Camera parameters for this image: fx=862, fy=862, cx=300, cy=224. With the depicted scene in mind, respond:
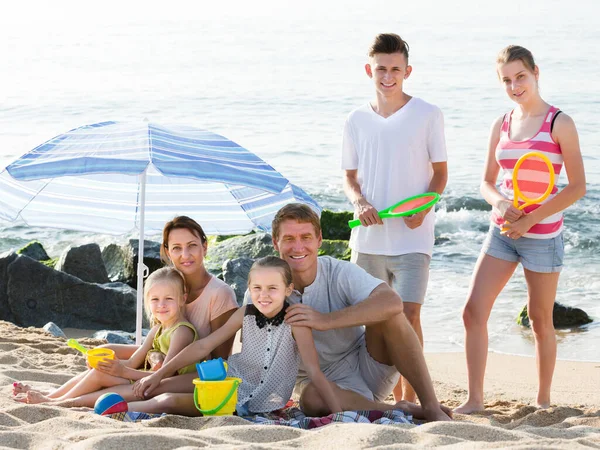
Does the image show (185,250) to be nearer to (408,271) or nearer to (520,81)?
(408,271)

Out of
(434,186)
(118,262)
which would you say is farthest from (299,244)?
(118,262)

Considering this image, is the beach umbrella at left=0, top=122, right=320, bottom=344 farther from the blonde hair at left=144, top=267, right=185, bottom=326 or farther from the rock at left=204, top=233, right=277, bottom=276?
the rock at left=204, top=233, right=277, bottom=276

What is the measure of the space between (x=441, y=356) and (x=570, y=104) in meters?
15.7

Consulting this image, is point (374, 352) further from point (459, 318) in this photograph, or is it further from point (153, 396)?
point (459, 318)

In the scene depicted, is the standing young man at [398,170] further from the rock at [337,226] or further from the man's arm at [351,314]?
the rock at [337,226]

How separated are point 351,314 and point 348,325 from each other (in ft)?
0.20

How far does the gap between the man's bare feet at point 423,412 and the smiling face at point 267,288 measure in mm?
833

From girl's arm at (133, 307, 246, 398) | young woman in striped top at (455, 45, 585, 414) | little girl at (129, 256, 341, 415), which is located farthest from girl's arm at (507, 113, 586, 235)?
Answer: girl's arm at (133, 307, 246, 398)

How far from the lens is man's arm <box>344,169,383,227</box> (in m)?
4.70

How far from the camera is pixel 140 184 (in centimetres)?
517

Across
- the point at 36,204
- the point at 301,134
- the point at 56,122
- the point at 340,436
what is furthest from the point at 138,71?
the point at 340,436

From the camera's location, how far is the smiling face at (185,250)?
15.0ft

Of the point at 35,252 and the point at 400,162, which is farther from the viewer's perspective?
the point at 35,252

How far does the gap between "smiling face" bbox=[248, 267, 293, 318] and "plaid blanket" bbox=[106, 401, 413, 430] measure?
1.72 feet
